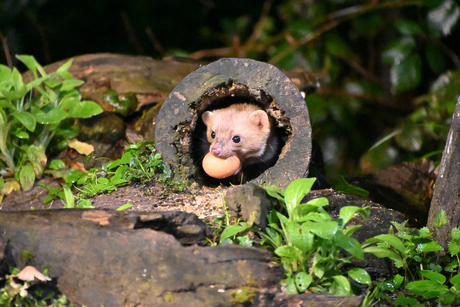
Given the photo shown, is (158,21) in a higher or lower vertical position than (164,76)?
higher

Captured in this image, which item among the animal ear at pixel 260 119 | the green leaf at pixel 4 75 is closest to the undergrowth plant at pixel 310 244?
the animal ear at pixel 260 119

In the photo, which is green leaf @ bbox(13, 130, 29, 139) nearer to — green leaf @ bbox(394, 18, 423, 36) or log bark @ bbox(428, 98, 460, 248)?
log bark @ bbox(428, 98, 460, 248)

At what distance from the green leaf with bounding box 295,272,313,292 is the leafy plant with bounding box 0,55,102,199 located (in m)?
2.98

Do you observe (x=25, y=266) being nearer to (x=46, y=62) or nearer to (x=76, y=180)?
(x=76, y=180)

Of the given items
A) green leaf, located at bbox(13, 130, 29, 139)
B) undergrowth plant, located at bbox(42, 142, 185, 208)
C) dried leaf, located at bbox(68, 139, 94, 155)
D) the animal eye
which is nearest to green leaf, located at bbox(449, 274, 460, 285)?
undergrowth plant, located at bbox(42, 142, 185, 208)

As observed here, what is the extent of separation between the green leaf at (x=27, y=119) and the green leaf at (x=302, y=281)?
2.96 metres

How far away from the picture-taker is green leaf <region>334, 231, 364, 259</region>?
2.57 m

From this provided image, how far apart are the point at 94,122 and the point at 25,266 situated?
Answer: 2.80 metres

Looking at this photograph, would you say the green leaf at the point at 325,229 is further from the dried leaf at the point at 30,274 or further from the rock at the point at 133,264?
the dried leaf at the point at 30,274

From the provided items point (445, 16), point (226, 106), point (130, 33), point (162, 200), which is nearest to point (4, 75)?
point (162, 200)

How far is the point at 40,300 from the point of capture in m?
2.56

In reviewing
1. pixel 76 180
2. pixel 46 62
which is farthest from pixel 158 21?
pixel 76 180

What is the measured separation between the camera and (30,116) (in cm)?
427

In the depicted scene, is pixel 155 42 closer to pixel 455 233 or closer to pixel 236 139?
pixel 236 139
